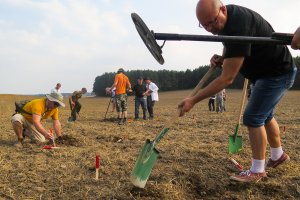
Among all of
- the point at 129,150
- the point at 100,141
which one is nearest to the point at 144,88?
the point at 100,141

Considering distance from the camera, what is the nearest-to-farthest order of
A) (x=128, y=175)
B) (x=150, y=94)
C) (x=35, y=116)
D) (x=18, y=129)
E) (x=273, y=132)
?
(x=273, y=132) → (x=128, y=175) → (x=35, y=116) → (x=18, y=129) → (x=150, y=94)

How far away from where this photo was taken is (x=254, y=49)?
3.70m

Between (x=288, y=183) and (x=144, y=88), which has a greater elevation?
(x=144, y=88)

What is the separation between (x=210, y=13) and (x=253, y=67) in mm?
912

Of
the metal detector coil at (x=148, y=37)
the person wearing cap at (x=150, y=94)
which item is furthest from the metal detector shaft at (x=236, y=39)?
the person wearing cap at (x=150, y=94)

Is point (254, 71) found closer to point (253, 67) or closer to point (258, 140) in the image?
point (253, 67)

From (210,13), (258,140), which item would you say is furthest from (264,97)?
(210,13)

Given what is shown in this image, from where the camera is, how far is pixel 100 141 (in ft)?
25.7

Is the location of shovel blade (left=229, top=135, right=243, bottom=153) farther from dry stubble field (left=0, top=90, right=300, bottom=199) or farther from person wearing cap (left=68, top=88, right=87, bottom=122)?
person wearing cap (left=68, top=88, right=87, bottom=122)

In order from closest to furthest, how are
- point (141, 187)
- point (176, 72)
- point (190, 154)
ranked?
point (141, 187) < point (190, 154) < point (176, 72)

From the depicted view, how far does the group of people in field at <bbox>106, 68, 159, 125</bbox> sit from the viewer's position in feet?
45.2

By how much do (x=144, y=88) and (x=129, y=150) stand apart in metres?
9.22

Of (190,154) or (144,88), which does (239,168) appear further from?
(144,88)

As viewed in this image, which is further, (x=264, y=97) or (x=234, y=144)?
(x=234, y=144)
